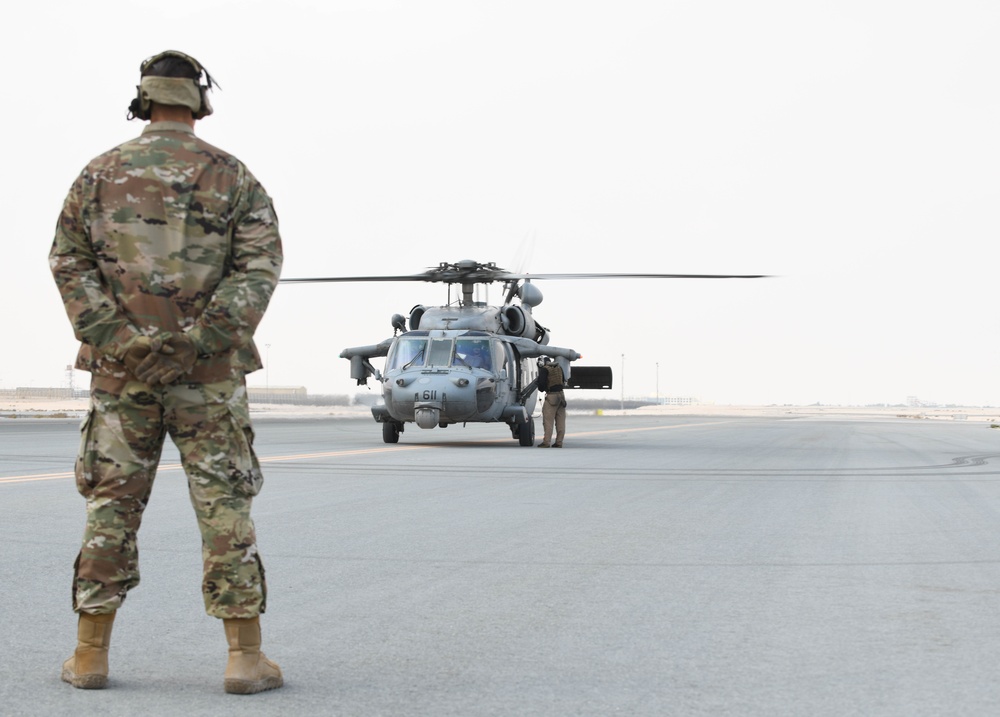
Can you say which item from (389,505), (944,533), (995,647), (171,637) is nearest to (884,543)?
(944,533)

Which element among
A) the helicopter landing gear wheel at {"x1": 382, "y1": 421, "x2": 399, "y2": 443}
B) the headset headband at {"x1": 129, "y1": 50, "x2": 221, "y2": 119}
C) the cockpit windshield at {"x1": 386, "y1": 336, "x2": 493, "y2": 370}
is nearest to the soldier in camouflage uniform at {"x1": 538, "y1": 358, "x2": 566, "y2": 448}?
the cockpit windshield at {"x1": 386, "y1": 336, "x2": 493, "y2": 370}

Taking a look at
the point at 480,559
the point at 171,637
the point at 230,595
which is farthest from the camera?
the point at 480,559

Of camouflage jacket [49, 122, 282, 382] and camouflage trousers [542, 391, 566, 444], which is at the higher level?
camouflage jacket [49, 122, 282, 382]

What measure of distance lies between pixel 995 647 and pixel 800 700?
127 centimetres

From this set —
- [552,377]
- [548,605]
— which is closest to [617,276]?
[552,377]

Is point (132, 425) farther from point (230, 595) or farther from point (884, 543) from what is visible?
point (884, 543)

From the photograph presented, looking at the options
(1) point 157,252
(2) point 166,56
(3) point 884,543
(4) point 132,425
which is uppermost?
(2) point 166,56

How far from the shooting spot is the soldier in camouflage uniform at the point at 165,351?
3.89 metres

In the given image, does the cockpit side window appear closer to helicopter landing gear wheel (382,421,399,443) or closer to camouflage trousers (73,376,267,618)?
helicopter landing gear wheel (382,421,399,443)

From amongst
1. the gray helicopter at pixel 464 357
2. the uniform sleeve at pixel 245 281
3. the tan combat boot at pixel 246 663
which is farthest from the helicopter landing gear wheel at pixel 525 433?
the tan combat boot at pixel 246 663

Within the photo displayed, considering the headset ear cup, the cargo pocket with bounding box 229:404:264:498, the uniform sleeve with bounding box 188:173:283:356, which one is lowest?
the cargo pocket with bounding box 229:404:264:498

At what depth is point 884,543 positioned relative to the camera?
795 cm

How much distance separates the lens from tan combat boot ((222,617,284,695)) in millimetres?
3857

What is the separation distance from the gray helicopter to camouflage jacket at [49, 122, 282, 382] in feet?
53.7
